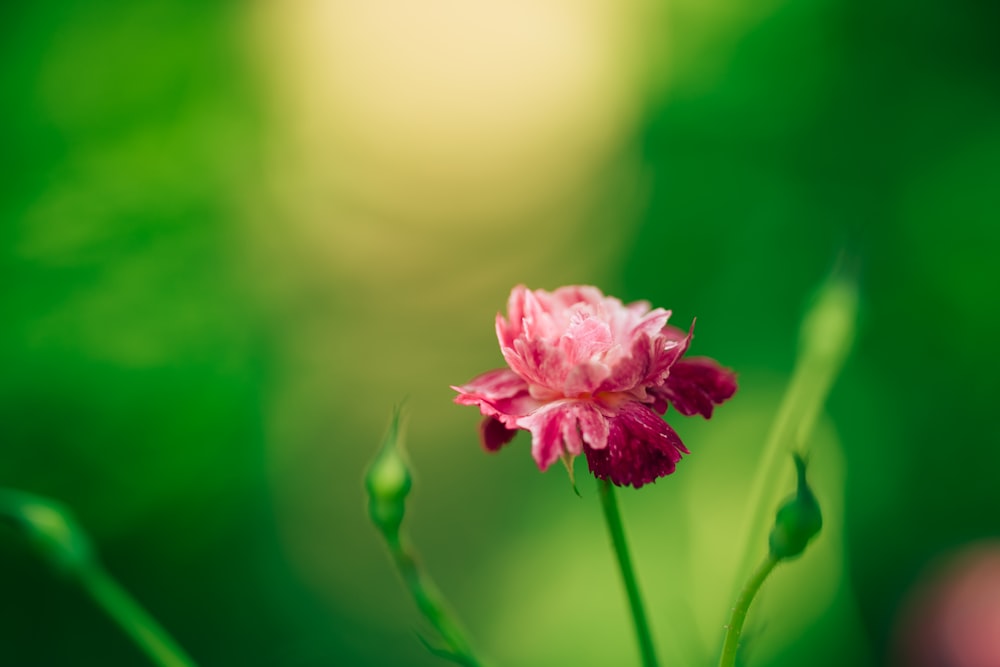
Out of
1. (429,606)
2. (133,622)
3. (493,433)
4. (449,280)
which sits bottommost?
(449,280)

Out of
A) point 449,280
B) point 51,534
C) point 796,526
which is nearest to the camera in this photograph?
point 796,526

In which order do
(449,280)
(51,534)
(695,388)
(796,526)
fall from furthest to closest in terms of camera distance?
(449,280) < (51,534) < (695,388) < (796,526)

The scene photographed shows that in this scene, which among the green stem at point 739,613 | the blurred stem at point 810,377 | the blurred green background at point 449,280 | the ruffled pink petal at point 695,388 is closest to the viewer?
the green stem at point 739,613

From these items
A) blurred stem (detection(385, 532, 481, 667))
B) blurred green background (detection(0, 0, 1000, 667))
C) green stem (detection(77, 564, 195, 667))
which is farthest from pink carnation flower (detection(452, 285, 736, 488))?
blurred green background (detection(0, 0, 1000, 667))

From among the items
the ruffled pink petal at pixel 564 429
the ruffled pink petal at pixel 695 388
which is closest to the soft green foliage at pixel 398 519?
the ruffled pink petal at pixel 564 429

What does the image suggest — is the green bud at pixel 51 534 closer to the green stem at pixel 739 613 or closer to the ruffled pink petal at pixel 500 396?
the ruffled pink petal at pixel 500 396

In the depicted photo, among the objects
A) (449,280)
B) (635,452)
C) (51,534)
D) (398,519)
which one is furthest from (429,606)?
(449,280)

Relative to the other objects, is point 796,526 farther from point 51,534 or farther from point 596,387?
point 51,534
